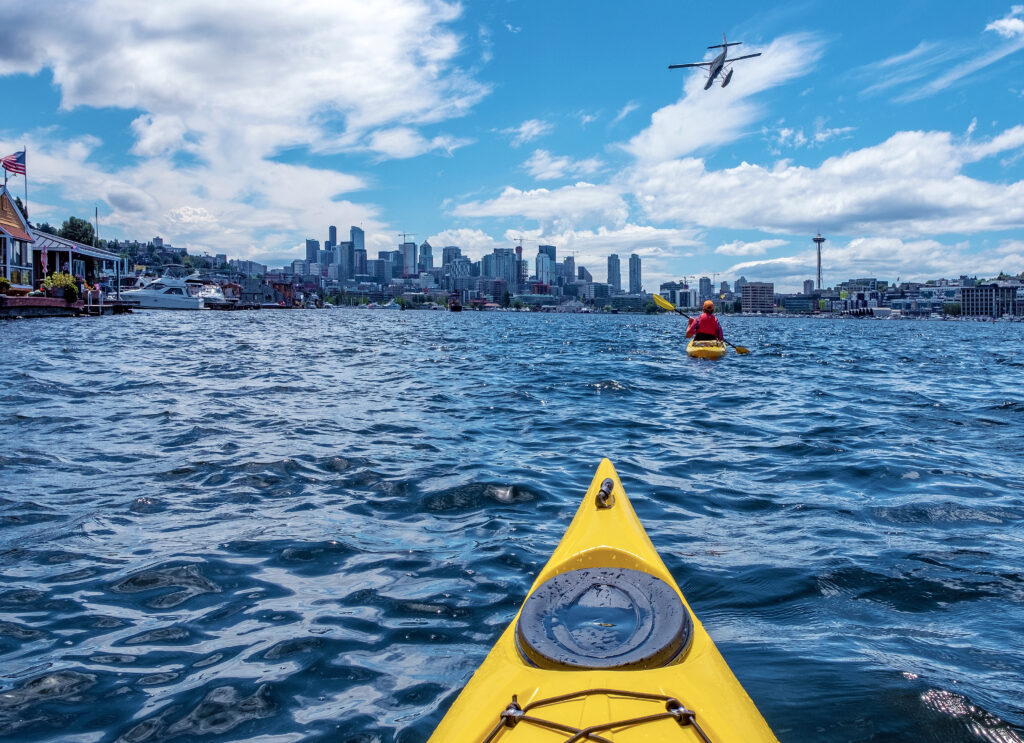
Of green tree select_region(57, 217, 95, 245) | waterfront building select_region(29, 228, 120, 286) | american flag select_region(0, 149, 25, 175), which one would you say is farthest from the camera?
green tree select_region(57, 217, 95, 245)

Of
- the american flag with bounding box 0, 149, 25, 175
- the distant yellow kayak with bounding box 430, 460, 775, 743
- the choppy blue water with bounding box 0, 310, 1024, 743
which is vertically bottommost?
the choppy blue water with bounding box 0, 310, 1024, 743

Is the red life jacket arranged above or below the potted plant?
below

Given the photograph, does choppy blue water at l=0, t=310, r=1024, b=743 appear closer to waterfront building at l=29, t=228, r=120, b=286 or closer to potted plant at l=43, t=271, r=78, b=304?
potted plant at l=43, t=271, r=78, b=304

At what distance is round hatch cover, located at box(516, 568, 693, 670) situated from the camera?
2594mm

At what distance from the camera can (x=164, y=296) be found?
71.9 m

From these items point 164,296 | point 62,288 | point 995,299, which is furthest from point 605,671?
point 995,299

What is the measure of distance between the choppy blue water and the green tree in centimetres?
9204

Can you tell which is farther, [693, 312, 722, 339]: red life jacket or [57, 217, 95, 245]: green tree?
[57, 217, 95, 245]: green tree

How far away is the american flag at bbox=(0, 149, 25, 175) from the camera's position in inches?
1629

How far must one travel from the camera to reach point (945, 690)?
3.18 metres

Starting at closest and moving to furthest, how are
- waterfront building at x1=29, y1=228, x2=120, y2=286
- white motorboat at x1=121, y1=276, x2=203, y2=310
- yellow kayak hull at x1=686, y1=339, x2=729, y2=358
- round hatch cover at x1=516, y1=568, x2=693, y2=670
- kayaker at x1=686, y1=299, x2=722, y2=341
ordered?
round hatch cover at x1=516, y1=568, x2=693, y2=670 < yellow kayak hull at x1=686, y1=339, x2=729, y2=358 < kayaker at x1=686, y1=299, x2=722, y2=341 < waterfront building at x1=29, y1=228, x2=120, y2=286 < white motorboat at x1=121, y1=276, x2=203, y2=310

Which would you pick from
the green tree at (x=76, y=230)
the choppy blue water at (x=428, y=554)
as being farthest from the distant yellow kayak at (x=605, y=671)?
the green tree at (x=76, y=230)

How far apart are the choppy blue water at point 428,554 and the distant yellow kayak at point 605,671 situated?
690 millimetres

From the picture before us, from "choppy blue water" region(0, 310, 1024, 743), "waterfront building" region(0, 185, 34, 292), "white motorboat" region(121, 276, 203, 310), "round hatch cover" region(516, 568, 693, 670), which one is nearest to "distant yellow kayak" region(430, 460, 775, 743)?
"round hatch cover" region(516, 568, 693, 670)
